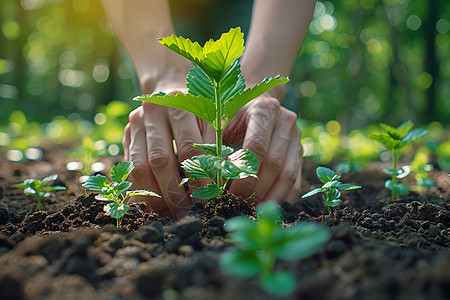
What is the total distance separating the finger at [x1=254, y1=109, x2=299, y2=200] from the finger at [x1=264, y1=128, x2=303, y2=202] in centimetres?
4

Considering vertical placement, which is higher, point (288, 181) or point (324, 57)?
point (324, 57)

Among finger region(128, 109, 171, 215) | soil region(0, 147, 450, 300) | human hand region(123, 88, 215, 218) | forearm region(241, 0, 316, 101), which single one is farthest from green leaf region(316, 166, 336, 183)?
forearm region(241, 0, 316, 101)

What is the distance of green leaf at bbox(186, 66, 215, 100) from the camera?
1318 mm

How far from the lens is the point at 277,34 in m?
2.35

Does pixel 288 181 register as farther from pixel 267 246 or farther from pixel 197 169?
pixel 267 246

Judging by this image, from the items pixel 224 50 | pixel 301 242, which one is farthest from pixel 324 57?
pixel 301 242

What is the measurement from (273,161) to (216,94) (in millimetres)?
532

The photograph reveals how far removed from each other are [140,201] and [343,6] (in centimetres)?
1166

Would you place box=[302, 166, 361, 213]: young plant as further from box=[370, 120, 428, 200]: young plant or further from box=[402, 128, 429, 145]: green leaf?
box=[402, 128, 429, 145]: green leaf

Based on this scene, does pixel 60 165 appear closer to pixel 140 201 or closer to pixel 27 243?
pixel 140 201

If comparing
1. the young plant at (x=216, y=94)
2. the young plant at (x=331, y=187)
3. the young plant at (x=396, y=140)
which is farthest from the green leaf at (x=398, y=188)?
the young plant at (x=216, y=94)

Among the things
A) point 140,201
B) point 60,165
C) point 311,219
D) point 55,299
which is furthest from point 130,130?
point 60,165

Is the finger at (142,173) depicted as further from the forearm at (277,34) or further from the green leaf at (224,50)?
the forearm at (277,34)

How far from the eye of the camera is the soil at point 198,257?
70 centimetres
